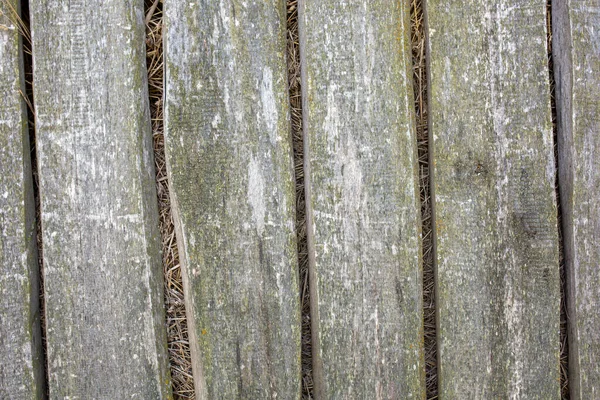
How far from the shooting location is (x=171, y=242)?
198cm

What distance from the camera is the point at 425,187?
2.00 m

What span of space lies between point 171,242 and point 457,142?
109cm

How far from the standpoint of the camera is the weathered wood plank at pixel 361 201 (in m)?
1.86

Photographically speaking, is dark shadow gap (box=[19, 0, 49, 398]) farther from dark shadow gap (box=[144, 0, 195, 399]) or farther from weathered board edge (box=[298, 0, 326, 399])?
weathered board edge (box=[298, 0, 326, 399])

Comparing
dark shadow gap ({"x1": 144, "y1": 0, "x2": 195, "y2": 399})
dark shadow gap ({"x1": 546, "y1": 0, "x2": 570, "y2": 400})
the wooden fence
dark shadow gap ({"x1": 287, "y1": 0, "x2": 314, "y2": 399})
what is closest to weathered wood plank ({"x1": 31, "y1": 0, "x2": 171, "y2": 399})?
the wooden fence

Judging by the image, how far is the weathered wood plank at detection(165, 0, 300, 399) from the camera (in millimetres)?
1842

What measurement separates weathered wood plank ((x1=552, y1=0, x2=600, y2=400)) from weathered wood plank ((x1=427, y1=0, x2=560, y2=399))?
0.30ft

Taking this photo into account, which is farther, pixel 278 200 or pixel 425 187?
pixel 425 187

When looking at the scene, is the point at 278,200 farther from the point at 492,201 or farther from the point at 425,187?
the point at 492,201

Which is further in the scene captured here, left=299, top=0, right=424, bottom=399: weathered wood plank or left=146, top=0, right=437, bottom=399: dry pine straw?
left=146, top=0, right=437, bottom=399: dry pine straw

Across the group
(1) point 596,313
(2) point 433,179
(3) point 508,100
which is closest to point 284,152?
(2) point 433,179

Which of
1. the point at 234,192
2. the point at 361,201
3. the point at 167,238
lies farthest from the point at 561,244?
the point at 167,238

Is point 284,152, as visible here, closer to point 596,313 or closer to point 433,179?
point 433,179

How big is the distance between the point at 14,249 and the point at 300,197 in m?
1.01
